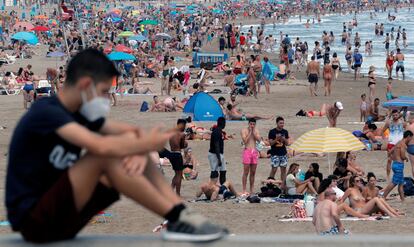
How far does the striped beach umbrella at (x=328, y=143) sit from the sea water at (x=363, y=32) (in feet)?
79.0

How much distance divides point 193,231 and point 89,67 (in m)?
0.83

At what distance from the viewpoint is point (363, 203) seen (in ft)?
39.5

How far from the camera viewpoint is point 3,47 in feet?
160

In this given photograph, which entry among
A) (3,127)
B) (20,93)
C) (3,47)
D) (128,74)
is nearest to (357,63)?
(128,74)

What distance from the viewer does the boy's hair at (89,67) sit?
165 inches

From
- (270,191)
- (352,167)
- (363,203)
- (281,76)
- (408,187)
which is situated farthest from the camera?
(281,76)

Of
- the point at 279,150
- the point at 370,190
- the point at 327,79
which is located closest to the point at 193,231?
the point at 370,190

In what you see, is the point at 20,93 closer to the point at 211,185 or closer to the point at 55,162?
the point at 211,185

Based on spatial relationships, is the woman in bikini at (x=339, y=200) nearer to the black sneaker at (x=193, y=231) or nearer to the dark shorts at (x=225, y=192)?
the dark shorts at (x=225, y=192)

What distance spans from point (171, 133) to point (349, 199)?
8171mm

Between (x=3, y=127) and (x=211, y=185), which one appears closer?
(x=211, y=185)

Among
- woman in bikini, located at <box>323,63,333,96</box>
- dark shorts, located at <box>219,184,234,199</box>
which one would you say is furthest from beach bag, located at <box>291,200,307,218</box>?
woman in bikini, located at <box>323,63,333,96</box>

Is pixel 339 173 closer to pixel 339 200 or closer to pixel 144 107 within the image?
pixel 339 200

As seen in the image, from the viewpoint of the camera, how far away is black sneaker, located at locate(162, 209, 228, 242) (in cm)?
419
